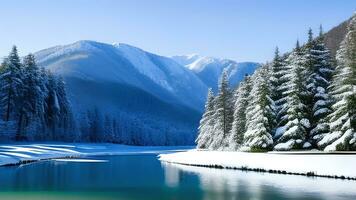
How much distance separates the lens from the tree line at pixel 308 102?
45.1 metres

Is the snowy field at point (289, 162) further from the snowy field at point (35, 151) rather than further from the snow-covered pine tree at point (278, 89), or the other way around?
the snowy field at point (35, 151)

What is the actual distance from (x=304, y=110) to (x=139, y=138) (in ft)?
373

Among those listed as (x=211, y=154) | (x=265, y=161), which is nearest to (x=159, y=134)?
(x=211, y=154)

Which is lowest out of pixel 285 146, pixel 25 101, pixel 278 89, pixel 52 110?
pixel 285 146

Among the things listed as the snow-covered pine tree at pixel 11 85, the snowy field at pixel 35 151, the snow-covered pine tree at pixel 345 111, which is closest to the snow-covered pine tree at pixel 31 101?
the snow-covered pine tree at pixel 11 85

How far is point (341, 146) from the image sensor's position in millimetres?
44938

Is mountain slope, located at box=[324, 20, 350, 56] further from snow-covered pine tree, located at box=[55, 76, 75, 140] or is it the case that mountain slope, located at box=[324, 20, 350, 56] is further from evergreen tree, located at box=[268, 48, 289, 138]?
evergreen tree, located at box=[268, 48, 289, 138]

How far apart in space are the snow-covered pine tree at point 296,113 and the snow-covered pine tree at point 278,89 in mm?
1081

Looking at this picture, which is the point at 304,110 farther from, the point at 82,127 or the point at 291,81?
the point at 82,127

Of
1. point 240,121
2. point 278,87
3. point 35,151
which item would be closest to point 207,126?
point 240,121

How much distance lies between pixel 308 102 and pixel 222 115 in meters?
26.8

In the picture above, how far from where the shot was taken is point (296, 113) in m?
51.8

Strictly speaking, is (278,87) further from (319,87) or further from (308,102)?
(319,87)

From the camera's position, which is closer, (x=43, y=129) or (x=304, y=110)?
(x=304, y=110)
